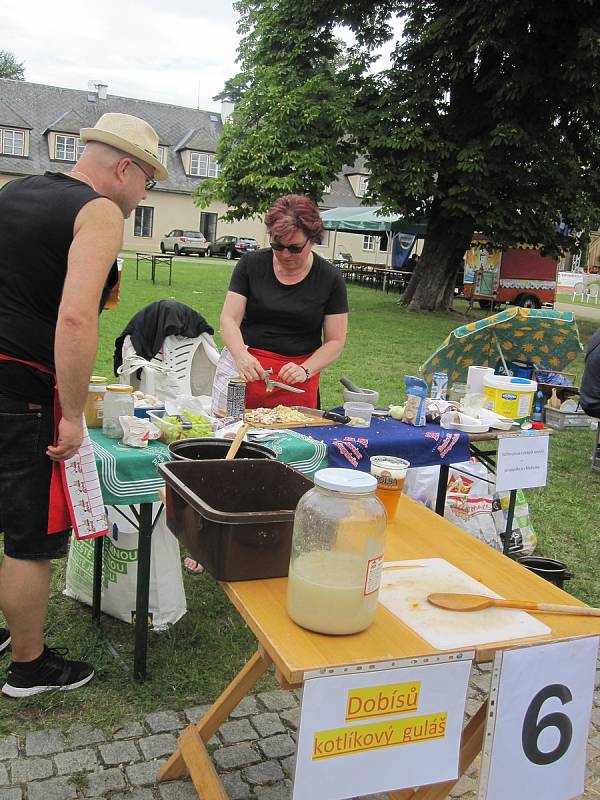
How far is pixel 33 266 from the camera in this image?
7.19 ft

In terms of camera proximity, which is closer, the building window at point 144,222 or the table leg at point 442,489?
the table leg at point 442,489

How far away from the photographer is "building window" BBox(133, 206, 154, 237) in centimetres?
3569

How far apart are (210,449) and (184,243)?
103 feet

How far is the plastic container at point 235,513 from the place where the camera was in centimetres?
160

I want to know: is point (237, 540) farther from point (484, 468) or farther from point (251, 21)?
point (251, 21)

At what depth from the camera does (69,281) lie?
2.10 meters

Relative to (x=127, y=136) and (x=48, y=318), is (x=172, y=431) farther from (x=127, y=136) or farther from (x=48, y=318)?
(x=127, y=136)

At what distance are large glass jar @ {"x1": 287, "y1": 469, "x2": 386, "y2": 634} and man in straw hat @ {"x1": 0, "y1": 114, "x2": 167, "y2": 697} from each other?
1.02m

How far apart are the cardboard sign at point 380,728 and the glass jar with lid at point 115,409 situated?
1641mm

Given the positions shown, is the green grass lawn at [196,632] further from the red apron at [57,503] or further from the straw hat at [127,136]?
the straw hat at [127,136]

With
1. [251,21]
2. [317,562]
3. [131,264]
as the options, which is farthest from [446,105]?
[317,562]

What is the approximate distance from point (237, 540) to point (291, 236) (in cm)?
212

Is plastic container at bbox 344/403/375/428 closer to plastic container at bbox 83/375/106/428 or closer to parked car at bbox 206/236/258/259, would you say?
plastic container at bbox 83/375/106/428

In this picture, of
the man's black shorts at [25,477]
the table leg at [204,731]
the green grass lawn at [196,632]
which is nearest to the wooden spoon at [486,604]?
the table leg at [204,731]
